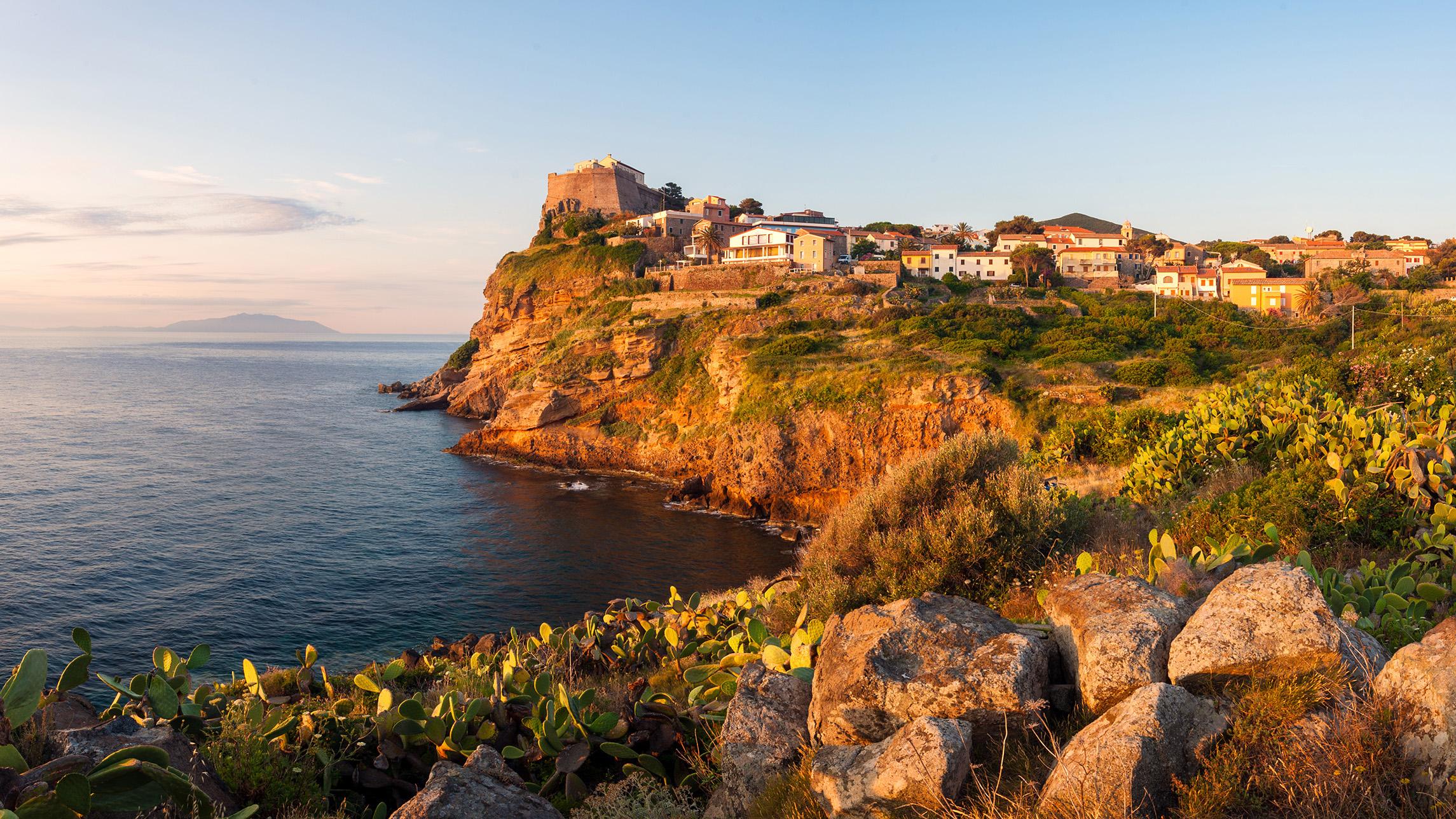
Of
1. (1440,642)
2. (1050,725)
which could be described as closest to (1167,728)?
(1050,725)

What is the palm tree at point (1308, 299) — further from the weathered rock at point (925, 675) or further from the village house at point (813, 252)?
the weathered rock at point (925, 675)

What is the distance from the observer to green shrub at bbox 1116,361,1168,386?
124 ft

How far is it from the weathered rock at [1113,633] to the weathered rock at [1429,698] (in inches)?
39.6

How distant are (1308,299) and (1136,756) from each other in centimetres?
6893

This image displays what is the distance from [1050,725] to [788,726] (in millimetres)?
1654

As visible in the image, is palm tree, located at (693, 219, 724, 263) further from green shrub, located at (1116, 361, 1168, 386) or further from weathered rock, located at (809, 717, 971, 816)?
weathered rock, located at (809, 717, 971, 816)

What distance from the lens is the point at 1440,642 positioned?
12.1 feet

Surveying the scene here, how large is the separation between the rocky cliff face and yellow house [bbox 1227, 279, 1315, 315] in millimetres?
32910

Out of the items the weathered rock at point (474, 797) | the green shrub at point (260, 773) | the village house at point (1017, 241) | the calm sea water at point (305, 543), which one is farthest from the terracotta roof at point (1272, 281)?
the green shrub at point (260, 773)

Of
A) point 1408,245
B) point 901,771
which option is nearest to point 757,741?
point 901,771

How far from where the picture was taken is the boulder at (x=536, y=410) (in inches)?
2046

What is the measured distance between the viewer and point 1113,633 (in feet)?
14.7

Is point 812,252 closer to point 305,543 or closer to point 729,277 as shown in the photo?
point 729,277

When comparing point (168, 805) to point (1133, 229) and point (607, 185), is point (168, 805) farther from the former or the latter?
point (1133, 229)
